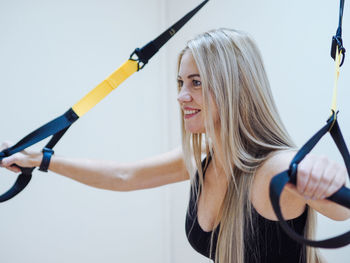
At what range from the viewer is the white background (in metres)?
1.32

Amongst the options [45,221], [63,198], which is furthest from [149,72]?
[45,221]

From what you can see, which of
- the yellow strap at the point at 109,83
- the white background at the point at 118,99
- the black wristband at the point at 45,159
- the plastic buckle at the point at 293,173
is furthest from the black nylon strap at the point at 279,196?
the white background at the point at 118,99

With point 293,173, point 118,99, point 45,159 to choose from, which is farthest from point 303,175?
point 118,99

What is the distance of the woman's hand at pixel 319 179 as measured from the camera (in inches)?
18.1

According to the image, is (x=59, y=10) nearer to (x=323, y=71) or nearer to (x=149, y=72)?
(x=149, y=72)

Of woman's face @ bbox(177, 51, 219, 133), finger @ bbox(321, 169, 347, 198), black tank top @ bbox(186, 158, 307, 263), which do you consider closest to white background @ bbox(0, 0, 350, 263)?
black tank top @ bbox(186, 158, 307, 263)

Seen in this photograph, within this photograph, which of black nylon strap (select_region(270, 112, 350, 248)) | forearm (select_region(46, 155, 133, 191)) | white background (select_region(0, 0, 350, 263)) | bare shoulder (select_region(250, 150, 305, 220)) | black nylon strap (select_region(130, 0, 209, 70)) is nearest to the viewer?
black nylon strap (select_region(270, 112, 350, 248))

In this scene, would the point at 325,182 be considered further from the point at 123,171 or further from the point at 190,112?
the point at 123,171

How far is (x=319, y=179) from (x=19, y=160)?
728 mm

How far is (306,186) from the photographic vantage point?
0.46 metres

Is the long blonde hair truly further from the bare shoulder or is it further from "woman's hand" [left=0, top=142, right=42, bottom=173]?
"woman's hand" [left=0, top=142, right=42, bottom=173]

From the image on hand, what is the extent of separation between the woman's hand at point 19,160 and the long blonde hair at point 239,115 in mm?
462

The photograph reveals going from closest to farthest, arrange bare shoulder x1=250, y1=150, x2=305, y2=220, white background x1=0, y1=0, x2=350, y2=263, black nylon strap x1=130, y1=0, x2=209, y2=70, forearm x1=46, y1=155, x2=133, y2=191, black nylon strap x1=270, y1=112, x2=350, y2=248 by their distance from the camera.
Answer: black nylon strap x1=270, y1=112, x2=350, y2=248
bare shoulder x1=250, y1=150, x2=305, y2=220
black nylon strap x1=130, y1=0, x2=209, y2=70
forearm x1=46, y1=155, x2=133, y2=191
white background x1=0, y1=0, x2=350, y2=263

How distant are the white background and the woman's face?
621 millimetres
